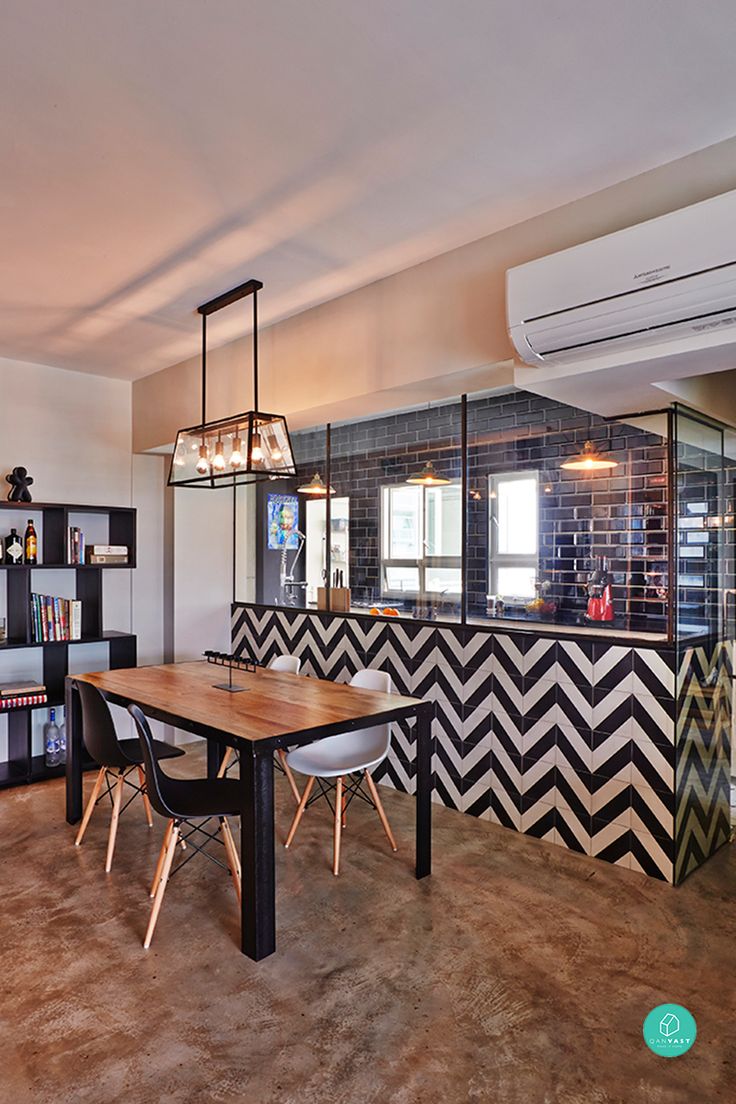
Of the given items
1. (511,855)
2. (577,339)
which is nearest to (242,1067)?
(511,855)

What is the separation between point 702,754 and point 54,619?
3.84m

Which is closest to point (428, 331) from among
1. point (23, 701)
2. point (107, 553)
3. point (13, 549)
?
point (107, 553)

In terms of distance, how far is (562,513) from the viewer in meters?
3.75

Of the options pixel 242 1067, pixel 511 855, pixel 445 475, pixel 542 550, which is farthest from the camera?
pixel 445 475

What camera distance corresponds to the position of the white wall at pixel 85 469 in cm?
464

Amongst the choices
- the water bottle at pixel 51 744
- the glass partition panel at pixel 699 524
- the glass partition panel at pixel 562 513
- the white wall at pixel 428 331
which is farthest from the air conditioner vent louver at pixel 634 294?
the water bottle at pixel 51 744

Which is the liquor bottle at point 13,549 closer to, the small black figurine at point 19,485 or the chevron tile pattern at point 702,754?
the small black figurine at point 19,485

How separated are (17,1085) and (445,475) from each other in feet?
10.6

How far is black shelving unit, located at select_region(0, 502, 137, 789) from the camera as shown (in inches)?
171

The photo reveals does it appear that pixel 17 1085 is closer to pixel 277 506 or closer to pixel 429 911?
pixel 429 911

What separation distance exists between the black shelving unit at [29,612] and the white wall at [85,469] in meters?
0.08

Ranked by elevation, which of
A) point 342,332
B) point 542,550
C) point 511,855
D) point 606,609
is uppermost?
point 342,332

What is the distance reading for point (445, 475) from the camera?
410 cm

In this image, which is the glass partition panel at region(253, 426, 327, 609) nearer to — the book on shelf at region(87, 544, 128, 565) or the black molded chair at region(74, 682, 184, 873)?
the book on shelf at region(87, 544, 128, 565)
